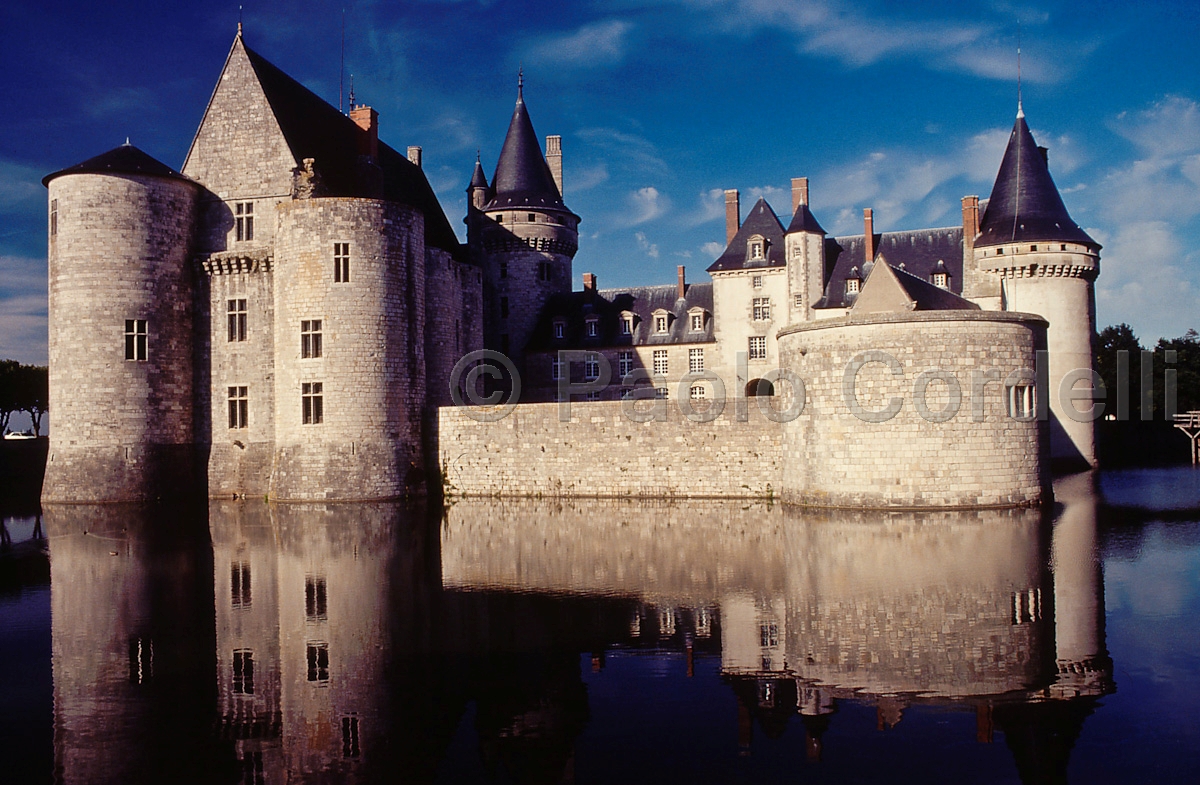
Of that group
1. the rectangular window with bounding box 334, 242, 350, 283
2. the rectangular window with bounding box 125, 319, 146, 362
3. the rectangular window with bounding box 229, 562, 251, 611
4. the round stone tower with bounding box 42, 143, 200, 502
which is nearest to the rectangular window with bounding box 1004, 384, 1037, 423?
the rectangular window with bounding box 229, 562, 251, 611

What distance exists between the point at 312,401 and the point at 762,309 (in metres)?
18.6

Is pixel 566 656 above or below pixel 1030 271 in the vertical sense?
below

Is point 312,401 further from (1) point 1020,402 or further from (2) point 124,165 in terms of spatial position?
(1) point 1020,402

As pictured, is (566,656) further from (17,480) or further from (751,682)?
(17,480)

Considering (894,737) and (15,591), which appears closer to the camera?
(894,737)

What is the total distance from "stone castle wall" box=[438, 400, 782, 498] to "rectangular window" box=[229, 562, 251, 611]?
9.94 metres

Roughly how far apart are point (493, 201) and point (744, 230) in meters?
10.2

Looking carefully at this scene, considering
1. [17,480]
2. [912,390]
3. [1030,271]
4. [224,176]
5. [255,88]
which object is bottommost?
[17,480]

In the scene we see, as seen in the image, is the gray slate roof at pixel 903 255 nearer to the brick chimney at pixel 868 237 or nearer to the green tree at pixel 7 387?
the brick chimney at pixel 868 237

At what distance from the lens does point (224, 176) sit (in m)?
26.4

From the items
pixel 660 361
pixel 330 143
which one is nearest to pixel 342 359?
pixel 330 143

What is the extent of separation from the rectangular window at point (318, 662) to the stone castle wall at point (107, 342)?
57.3ft

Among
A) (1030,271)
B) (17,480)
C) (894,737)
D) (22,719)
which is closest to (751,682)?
(894,737)

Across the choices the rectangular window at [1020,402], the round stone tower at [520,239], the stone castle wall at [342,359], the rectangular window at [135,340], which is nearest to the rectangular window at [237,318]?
the stone castle wall at [342,359]
